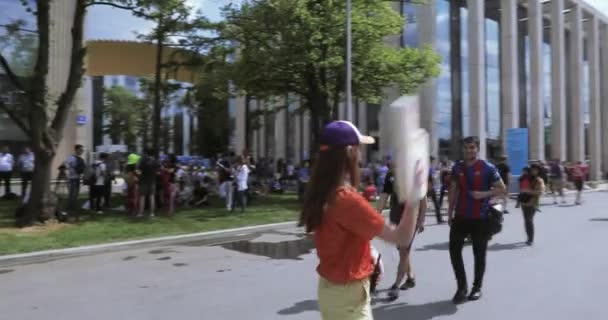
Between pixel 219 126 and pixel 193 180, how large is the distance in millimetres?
43067

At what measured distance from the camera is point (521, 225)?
13344mm

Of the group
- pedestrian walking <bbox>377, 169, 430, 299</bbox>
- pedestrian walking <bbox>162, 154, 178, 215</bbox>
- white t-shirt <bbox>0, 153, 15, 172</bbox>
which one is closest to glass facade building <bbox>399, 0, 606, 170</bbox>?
pedestrian walking <bbox>162, 154, 178, 215</bbox>

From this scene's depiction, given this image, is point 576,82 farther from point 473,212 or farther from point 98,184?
point 473,212

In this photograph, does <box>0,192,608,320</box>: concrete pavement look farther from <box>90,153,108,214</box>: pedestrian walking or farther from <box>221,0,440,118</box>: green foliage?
<box>221,0,440,118</box>: green foliage

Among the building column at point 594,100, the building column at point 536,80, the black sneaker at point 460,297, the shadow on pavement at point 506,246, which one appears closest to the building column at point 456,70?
the building column at point 536,80

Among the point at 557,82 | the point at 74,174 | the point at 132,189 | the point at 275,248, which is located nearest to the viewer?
the point at 275,248

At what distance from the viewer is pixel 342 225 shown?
2688 mm

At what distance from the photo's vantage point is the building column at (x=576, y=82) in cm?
4303

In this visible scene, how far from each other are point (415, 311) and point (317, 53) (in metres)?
13.5

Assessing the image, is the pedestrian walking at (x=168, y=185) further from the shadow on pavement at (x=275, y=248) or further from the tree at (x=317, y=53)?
the tree at (x=317, y=53)

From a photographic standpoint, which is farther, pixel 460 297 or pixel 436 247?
pixel 436 247

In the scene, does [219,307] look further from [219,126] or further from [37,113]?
[219,126]

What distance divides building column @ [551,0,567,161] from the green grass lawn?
29.9 meters

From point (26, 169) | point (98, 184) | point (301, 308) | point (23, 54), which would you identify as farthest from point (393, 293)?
point (23, 54)
